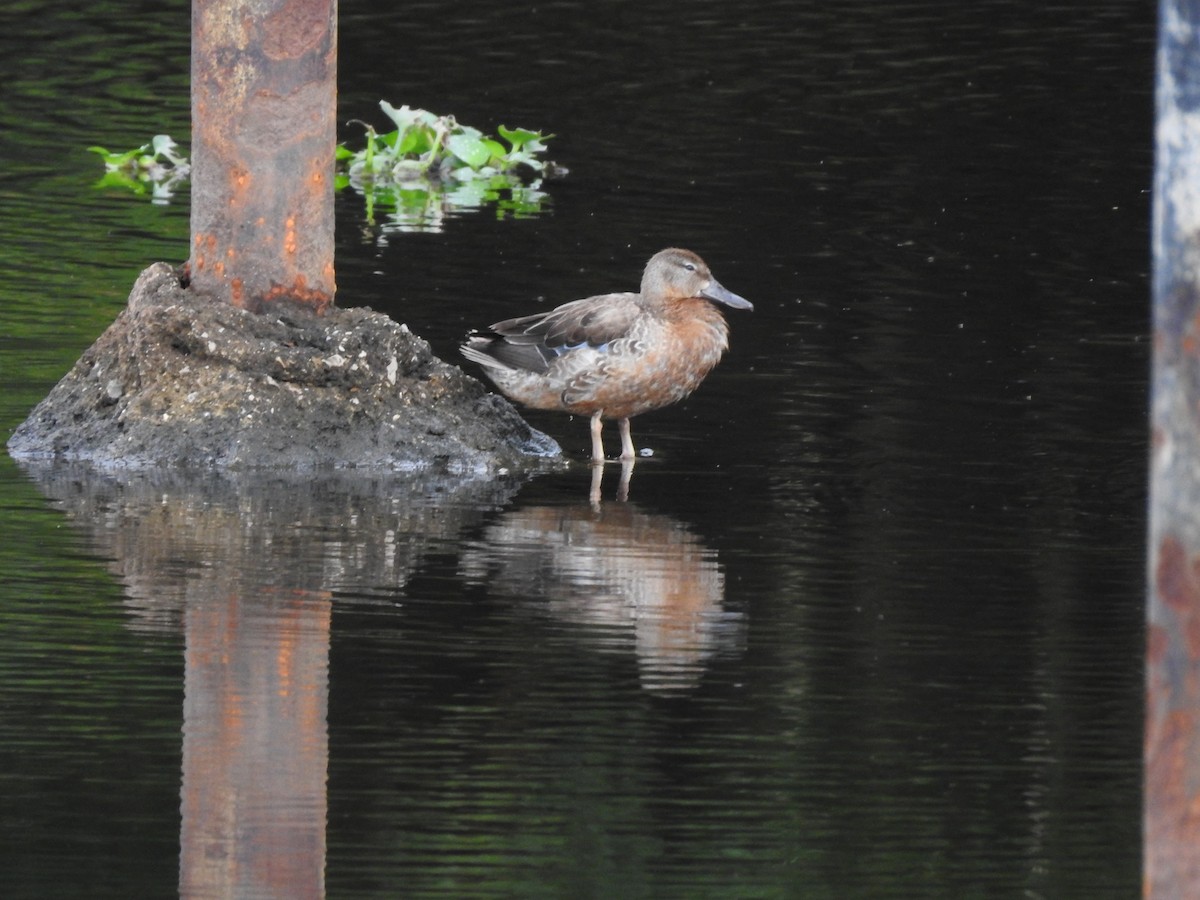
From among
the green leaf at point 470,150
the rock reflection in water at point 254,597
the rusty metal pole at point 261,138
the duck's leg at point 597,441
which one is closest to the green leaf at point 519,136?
the green leaf at point 470,150

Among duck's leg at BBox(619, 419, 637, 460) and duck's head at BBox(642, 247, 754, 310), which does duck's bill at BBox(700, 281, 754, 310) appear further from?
duck's leg at BBox(619, 419, 637, 460)

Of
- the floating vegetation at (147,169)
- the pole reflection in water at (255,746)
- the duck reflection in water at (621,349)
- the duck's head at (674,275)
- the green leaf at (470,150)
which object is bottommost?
the pole reflection in water at (255,746)

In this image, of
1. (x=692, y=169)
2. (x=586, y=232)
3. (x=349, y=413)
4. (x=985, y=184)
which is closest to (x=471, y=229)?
(x=586, y=232)

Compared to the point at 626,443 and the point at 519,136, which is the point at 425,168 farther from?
the point at 626,443

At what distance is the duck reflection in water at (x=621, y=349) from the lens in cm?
1016

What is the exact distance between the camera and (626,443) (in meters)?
10.3

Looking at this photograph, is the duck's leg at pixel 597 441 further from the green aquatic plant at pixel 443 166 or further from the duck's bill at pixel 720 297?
the green aquatic plant at pixel 443 166

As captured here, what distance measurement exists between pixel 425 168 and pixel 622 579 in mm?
8549

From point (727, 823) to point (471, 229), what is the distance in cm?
898

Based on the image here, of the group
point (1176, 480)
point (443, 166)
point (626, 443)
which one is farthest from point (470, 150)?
point (1176, 480)

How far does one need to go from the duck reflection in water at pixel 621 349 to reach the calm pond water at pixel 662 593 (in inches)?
10.8

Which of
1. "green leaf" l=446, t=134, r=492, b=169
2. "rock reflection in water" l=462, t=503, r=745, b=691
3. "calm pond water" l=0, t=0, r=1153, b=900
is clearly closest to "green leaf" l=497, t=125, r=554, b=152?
"green leaf" l=446, t=134, r=492, b=169

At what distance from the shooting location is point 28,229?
1422cm

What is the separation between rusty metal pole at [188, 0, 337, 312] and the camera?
31.3ft
